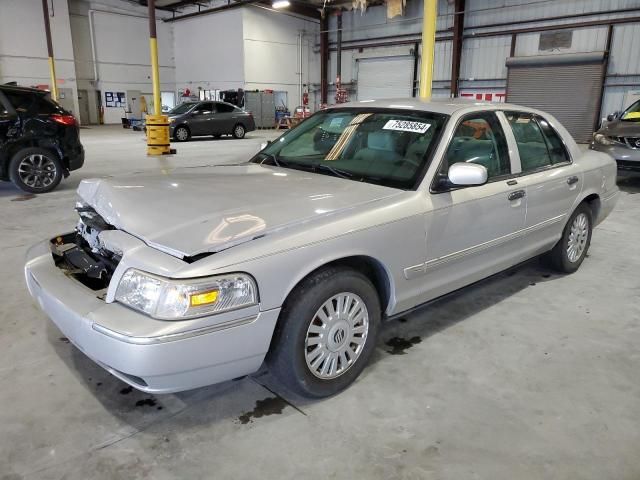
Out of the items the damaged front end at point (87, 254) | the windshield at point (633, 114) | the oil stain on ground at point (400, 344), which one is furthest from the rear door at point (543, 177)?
the windshield at point (633, 114)

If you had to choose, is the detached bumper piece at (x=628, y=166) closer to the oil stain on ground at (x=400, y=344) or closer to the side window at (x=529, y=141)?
the side window at (x=529, y=141)

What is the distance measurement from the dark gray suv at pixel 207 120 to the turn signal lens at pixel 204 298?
1527cm

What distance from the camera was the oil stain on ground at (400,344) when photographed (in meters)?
2.83

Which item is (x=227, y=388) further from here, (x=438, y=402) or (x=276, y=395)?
(x=438, y=402)

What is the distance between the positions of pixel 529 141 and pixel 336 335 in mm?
2135

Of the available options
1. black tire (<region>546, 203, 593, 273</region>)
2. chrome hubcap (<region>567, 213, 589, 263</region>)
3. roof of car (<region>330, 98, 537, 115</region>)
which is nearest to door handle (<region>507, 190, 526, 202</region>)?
roof of car (<region>330, 98, 537, 115</region>)

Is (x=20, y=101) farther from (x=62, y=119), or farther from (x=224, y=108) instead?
(x=224, y=108)

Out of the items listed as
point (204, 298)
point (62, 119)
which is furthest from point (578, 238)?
point (62, 119)

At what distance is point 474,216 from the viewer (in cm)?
286

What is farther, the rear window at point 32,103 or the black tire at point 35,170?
the black tire at point 35,170

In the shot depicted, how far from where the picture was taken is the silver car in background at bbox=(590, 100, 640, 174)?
309 inches

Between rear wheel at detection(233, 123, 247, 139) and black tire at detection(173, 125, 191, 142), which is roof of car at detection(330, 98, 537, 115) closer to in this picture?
black tire at detection(173, 125, 191, 142)

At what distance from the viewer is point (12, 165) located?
6773 mm

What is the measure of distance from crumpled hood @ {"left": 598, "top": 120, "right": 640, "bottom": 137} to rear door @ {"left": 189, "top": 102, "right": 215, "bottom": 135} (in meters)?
12.3
